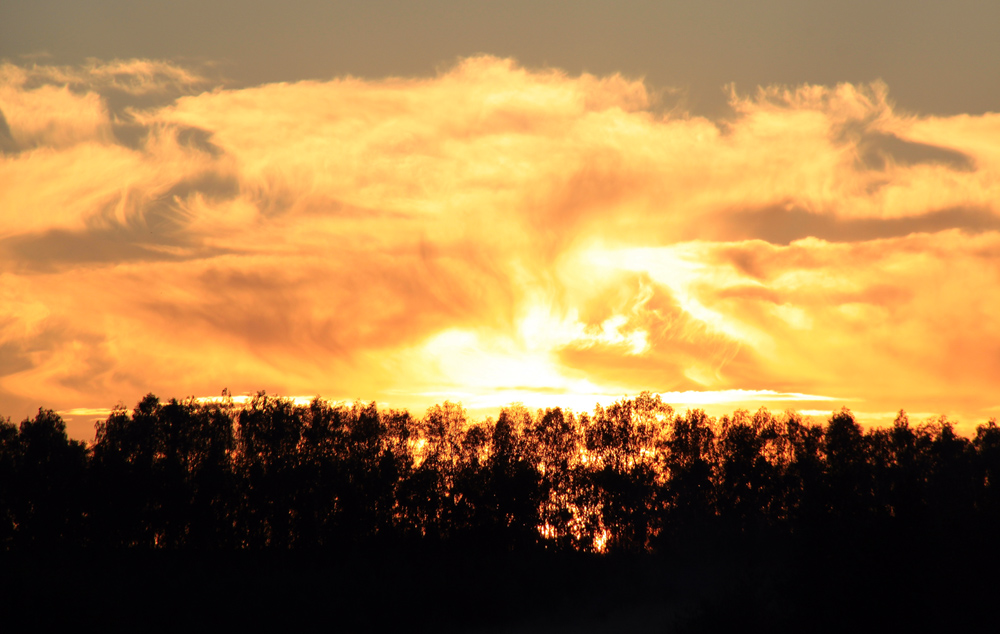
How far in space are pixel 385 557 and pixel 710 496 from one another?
38.3m

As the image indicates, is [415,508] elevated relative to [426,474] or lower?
lower

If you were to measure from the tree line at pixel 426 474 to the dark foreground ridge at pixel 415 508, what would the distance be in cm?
22

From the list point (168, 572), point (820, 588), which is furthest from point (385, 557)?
point (820, 588)

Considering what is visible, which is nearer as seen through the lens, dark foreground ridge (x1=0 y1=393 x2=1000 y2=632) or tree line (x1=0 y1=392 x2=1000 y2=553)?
dark foreground ridge (x1=0 y1=393 x2=1000 y2=632)

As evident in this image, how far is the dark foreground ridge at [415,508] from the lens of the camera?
2638 inches

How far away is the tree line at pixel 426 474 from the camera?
3049 inches

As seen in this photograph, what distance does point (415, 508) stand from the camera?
262 ft

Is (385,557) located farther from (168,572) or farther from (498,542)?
(168,572)

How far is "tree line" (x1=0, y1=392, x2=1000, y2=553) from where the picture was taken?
77.4 meters

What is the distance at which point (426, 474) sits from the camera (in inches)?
3248

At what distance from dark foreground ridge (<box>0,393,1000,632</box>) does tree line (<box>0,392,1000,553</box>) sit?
0.22m

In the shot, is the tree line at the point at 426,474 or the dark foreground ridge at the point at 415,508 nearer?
the dark foreground ridge at the point at 415,508

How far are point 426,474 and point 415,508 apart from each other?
423 cm

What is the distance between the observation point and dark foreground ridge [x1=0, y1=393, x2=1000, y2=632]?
220ft
